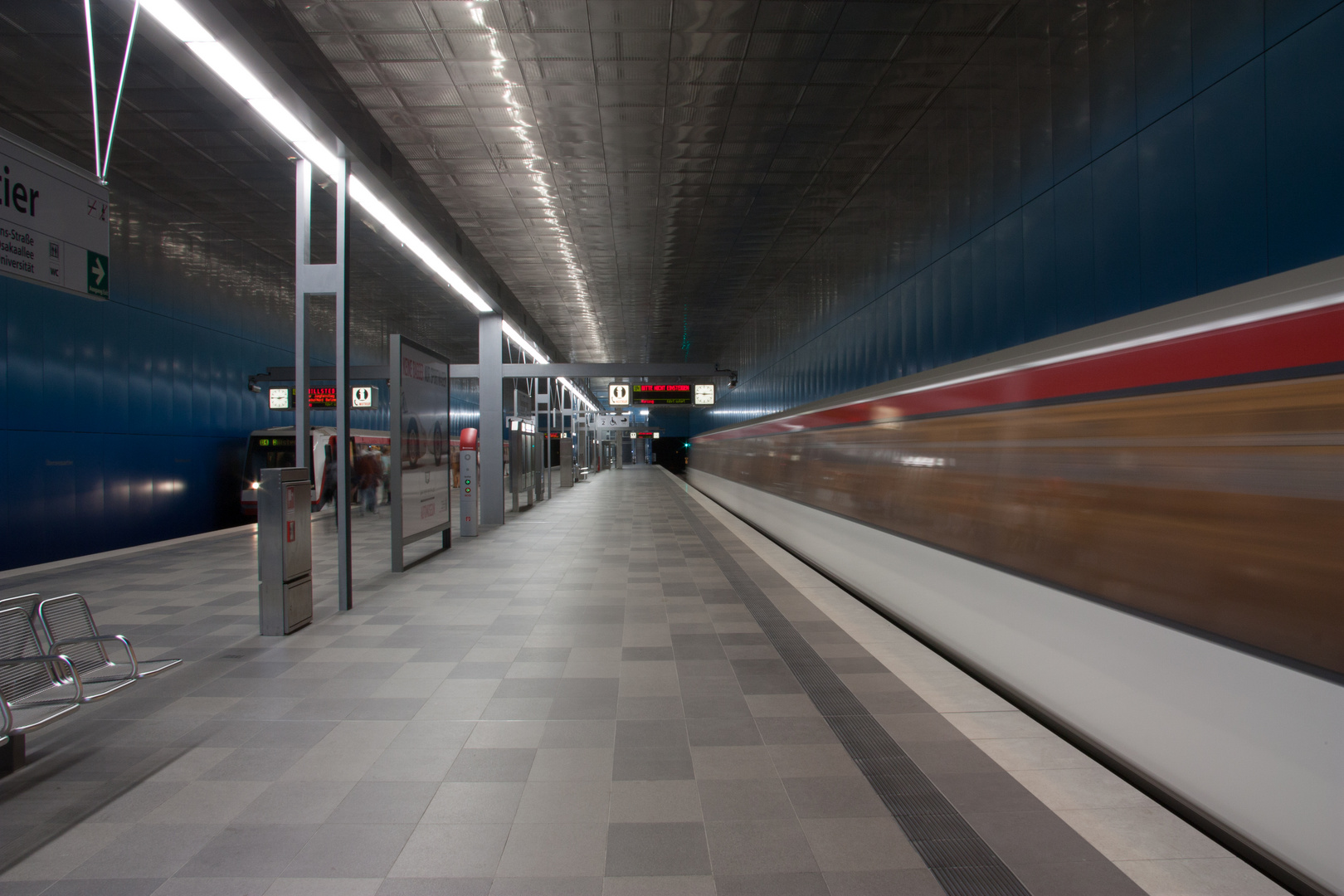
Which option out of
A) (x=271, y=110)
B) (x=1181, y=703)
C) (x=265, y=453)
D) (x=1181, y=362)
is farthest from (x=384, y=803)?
(x=265, y=453)

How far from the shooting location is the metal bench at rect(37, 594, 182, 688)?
3.49 metres

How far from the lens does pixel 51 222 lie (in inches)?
137

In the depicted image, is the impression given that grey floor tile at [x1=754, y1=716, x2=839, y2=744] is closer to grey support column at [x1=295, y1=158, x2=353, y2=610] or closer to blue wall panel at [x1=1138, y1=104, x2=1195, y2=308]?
blue wall panel at [x1=1138, y1=104, x2=1195, y2=308]

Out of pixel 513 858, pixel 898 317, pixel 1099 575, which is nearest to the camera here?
pixel 513 858

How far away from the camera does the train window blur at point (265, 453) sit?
1633 centimetres

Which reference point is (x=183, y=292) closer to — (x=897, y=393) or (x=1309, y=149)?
(x=897, y=393)

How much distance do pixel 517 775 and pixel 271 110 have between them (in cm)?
565

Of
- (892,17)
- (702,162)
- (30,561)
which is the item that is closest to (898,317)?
(702,162)

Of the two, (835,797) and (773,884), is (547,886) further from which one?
(835,797)

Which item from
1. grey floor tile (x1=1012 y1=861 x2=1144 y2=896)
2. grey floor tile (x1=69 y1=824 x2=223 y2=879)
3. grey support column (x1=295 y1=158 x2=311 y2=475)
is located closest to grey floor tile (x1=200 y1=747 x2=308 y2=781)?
grey floor tile (x1=69 y1=824 x2=223 y2=879)

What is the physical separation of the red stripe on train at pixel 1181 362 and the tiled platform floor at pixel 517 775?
70.6 inches

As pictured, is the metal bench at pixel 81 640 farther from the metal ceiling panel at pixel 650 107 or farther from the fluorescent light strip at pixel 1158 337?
the metal ceiling panel at pixel 650 107

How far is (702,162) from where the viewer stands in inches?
351

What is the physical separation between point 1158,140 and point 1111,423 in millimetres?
3655
